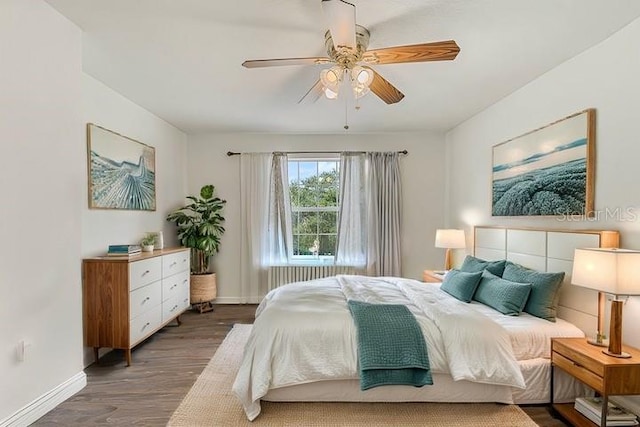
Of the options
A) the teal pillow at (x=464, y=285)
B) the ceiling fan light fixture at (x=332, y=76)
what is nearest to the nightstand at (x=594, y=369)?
the teal pillow at (x=464, y=285)

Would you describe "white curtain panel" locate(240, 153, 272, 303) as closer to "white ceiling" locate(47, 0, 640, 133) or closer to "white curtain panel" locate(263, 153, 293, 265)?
"white curtain panel" locate(263, 153, 293, 265)

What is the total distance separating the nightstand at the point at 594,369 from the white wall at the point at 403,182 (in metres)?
2.90

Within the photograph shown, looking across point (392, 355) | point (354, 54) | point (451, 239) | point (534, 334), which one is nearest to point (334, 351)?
point (392, 355)

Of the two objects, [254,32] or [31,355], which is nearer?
Answer: [31,355]

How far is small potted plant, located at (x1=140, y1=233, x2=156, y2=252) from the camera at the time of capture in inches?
146

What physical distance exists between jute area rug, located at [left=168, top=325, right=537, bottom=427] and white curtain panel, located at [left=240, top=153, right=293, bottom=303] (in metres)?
2.72

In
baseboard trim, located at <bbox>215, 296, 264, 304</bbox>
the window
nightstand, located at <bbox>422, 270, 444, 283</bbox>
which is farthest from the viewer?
the window

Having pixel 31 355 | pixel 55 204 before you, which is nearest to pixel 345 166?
pixel 55 204

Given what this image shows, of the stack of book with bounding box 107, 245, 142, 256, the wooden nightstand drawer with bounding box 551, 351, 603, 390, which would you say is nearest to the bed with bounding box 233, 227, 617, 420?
the wooden nightstand drawer with bounding box 551, 351, 603, 390

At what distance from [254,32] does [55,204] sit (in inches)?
69.6

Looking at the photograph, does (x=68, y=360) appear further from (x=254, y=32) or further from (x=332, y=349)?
(x=254, y=32)

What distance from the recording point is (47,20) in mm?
2209

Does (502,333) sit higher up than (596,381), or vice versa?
(502,333)

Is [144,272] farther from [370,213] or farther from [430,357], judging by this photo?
[370,213]
